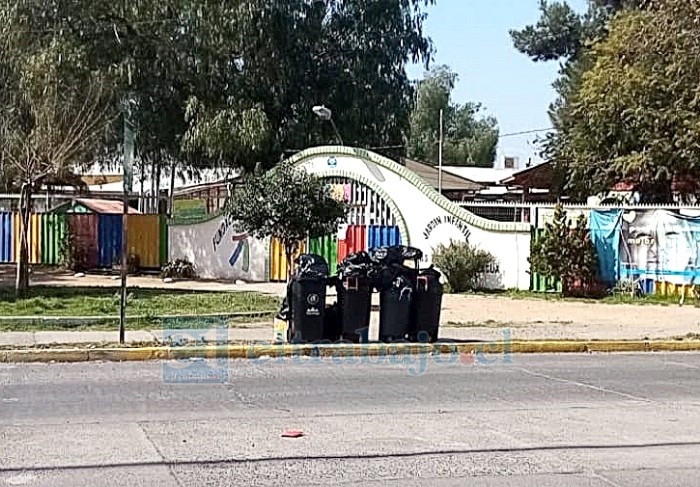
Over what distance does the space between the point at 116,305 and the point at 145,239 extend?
1152 centimetres

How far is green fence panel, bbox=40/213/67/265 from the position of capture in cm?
3272

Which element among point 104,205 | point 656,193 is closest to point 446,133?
point 104,205

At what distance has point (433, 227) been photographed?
83.7 ft

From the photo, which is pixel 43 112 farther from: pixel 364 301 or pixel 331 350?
pixel 331 350

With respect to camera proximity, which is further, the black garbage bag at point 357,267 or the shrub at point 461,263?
the shrub at point 461,263

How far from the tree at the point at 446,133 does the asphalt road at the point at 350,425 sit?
68.4 metres

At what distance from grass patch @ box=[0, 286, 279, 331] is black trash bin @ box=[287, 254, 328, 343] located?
3124 mm

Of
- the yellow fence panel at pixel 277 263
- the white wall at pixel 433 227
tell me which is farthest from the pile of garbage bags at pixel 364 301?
the yellow fence panel at pixel 277 263

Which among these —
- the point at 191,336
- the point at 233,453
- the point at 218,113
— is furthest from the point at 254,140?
the point at 233,453

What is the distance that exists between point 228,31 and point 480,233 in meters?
11.1

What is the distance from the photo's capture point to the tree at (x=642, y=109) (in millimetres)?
28312

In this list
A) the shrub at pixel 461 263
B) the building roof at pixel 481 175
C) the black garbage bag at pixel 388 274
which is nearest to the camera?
the black garbage bag at pixel 388 274

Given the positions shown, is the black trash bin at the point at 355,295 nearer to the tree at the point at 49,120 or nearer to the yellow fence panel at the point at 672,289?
the tree at the point at 49,120

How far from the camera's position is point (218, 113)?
104 feet
